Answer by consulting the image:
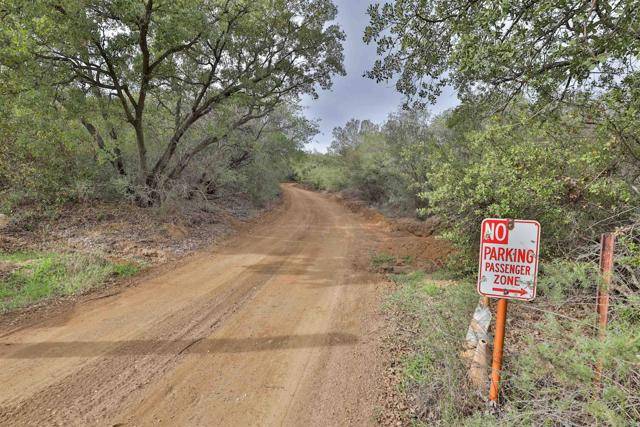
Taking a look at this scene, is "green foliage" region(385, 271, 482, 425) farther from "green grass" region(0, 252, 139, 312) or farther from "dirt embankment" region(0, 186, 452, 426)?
"green grass" region(0, 252, 139, 312)

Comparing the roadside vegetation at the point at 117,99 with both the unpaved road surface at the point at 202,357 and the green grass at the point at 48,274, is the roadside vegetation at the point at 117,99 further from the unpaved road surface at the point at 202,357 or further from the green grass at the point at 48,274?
the unpaved road surface at the point at 202,357

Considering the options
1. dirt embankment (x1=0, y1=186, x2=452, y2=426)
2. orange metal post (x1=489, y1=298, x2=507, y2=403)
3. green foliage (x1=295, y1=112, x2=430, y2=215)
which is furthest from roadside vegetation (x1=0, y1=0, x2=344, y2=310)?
orange metal post (x1=489, y1=298, x2=507, y2=403)

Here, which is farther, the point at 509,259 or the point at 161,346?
the point at 161,346

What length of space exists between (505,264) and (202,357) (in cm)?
353

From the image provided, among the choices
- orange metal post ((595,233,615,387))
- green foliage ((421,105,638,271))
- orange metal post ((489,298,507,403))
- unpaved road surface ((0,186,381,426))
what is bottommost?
unpaved road surface ((0,186,381,426))

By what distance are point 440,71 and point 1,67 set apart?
11.0 meters

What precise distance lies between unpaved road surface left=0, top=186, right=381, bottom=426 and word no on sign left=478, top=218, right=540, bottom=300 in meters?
1.72

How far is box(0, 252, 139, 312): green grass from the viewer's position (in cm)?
554

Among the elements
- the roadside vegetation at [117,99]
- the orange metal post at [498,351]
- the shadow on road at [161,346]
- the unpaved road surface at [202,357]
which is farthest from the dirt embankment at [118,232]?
the orange metal post at [498,351]

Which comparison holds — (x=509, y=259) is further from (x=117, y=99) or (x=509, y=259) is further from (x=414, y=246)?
(x=117, y=99)

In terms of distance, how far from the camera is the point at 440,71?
5.88 m

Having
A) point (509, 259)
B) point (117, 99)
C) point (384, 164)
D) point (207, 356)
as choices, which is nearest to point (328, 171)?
point (384, 164)

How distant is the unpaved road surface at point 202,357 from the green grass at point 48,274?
76 cm

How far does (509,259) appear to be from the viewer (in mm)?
2766
